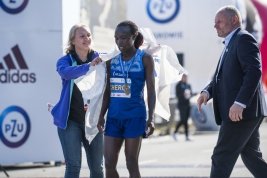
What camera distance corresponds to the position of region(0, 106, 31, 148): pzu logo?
11045 millimetres

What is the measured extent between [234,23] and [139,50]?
0.92 m

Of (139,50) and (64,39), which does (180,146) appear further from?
(139,50)

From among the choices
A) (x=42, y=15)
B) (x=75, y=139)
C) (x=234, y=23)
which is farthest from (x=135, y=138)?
(x=42, y=15)

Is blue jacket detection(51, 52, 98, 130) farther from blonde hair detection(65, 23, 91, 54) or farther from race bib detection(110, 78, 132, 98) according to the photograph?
race bib detection(110, 78, 132, 98)

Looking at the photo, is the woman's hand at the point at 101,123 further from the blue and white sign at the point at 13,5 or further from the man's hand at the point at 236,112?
the blue and white sign at the point at 13,5

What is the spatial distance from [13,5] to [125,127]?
527 cm

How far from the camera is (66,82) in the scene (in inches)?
267

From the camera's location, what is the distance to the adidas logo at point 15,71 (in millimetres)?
11000

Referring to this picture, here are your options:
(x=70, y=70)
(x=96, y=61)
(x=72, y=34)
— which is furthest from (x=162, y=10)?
(x=96, y=61)

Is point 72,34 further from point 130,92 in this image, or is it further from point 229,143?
point 229,143

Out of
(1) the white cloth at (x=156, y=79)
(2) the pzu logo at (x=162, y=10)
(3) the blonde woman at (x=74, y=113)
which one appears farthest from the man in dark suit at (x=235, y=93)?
(2) the pzu logo at (x=162, y=10)

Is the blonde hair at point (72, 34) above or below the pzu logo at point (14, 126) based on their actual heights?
above

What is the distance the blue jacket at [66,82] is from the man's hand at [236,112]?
4.66ft

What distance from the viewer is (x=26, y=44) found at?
11086 mm
